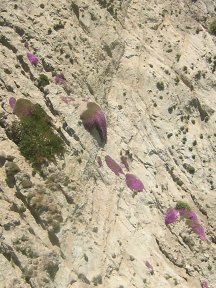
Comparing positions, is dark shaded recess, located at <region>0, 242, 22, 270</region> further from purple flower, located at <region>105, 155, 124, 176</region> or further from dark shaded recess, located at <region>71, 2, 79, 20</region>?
dark shaded recess, located at <region>71, 2, 79, 20</region>

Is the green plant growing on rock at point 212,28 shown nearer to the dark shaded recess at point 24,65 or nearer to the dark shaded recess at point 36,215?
the dark shaded recess at point 24,65

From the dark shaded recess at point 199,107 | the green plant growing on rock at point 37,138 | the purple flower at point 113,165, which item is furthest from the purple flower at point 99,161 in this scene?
the dark shaded recess at point 199,107

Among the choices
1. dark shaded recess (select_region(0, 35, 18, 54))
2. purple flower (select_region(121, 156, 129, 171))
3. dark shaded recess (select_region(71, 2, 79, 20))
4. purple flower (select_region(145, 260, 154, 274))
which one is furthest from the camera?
dark shaded recess (select_region(71, 2, 79, 20))

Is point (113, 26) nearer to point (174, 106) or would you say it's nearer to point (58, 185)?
point (174, 106)

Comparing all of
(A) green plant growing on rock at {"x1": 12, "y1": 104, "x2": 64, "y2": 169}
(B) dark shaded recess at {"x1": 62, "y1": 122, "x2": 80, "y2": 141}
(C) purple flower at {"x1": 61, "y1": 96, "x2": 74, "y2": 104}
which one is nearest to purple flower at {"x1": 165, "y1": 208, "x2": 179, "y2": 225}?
(B) dark shaded recess at {"x1": 62, "y1": 122, "x2": 80, "y2": 141}

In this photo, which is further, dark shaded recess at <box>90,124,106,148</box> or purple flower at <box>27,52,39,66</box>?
dark shaded recess at <box>90,124,106,148</box>

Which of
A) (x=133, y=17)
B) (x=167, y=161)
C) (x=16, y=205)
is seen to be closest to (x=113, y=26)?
(x=133, y=17)
